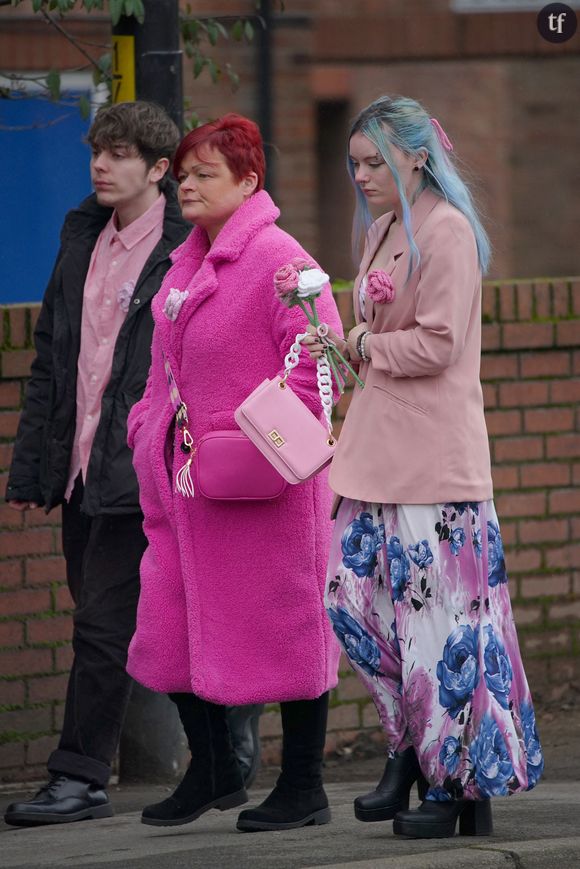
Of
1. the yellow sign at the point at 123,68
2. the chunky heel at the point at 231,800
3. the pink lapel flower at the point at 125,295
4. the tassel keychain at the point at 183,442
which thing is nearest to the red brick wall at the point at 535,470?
the yellow sign at the point at 123,68

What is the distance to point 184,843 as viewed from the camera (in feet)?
14.3

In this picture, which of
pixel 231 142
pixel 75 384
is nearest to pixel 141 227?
pixel 75 384

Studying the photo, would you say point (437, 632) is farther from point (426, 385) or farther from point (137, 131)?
point (137, 131)

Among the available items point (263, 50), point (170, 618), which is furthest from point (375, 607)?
point (263, 50)

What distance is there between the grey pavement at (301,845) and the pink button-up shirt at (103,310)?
97 centimetres

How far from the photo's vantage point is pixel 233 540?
4.37 metres

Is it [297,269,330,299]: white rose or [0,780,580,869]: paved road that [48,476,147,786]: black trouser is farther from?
[297,269,330,299]: white rose

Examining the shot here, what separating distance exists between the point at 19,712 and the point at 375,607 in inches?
84.5

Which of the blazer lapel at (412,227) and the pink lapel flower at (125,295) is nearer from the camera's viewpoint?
the blazer lapel at (412,227)

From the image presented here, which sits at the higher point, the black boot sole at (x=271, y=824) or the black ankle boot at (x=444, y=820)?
the black ankle boot at (x=444, y=820)

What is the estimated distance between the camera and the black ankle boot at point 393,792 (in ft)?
13.8

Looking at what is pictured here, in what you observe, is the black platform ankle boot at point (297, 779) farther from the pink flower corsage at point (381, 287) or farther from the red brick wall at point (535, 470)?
the red brick wall at point (535, 470)

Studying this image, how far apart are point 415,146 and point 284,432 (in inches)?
27.9

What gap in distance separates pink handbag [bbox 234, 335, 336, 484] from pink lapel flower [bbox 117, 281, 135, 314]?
0.92m
